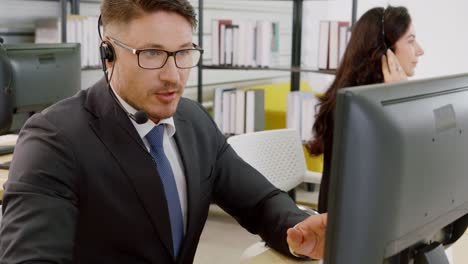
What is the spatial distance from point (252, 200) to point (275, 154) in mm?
1034

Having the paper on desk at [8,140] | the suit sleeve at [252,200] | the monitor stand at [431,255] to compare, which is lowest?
the paper on desk at [8,140]

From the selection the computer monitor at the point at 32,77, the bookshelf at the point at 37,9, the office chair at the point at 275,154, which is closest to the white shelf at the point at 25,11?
the bookshelf at the point at 37,9

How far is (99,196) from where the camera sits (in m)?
1.45

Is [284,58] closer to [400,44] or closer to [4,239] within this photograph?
[400,44]

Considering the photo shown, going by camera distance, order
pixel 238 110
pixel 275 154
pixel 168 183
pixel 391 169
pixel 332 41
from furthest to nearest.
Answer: pixel 238 110, pixel 332 41, pixel 275 154, pixel 168 183, pixel 391 169

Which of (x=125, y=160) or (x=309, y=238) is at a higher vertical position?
(x=125, y=160)

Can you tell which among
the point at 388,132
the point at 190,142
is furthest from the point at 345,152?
the point at 190,142

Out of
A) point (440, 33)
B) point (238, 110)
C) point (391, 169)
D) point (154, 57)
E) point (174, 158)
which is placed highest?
point (440, 33)

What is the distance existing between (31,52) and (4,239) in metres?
1.54

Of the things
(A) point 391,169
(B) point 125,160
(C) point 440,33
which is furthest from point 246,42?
(A) point 391,169

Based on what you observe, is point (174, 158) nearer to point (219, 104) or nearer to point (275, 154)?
point (275, 154)

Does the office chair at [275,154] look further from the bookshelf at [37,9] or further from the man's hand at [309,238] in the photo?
the bookshelf at [37,9]

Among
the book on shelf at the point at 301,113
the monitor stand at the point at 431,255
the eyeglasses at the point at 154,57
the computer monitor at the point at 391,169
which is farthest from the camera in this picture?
the book on shelf at the point at 301,113

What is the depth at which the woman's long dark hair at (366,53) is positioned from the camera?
258 centimetres
